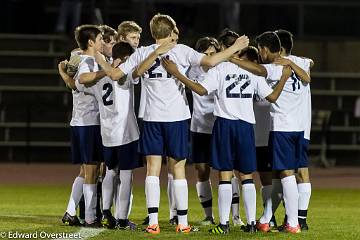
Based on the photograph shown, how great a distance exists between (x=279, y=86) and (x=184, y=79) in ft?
3.19

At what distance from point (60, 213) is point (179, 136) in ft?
10.4

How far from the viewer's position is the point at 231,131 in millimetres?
11641

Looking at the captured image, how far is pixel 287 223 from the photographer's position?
A: 1186 cm

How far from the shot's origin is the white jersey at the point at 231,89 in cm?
1162

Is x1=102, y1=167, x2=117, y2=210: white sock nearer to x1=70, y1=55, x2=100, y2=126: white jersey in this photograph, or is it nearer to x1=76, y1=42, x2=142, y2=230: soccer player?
x1=76, y1=42, x2=142, y2=230: soccer player

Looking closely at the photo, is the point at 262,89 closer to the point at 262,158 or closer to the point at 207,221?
the point at 262,158

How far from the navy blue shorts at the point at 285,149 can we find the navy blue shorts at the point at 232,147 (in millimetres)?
315

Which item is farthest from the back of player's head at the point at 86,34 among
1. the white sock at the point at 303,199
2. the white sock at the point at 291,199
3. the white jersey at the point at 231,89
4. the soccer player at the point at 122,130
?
the white sock at the point at 303,199

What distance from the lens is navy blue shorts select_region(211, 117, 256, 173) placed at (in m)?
11.6

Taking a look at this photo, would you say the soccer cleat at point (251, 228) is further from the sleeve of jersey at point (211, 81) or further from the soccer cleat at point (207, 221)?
the sleeve of jersey at point (211, 81)

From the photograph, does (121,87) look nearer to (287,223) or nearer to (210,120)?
(210,120)

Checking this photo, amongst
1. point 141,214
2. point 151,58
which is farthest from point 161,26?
point 141,214

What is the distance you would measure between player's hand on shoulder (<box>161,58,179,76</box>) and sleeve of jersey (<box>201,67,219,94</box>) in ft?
0.99

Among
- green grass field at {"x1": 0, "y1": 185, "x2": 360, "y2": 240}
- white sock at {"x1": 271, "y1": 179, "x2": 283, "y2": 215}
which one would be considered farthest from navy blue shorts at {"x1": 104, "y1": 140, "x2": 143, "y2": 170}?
white sock at {"x1": 271, "y1": 179, "x2": 283, "y2": 215}
